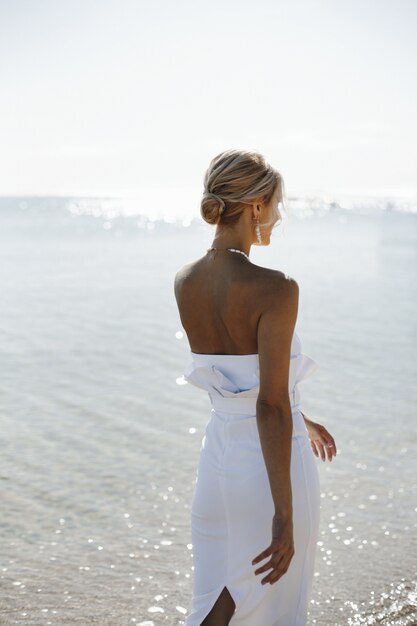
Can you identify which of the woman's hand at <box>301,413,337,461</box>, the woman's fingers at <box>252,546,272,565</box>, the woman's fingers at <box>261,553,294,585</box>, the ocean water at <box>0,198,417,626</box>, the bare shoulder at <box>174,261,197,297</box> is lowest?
the ocean water at <box>0,198,417,626</box>

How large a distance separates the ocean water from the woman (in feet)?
0.84

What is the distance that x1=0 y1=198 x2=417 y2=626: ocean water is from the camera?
195 inches

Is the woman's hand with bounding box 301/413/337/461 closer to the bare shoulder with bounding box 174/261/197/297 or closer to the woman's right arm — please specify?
the woman's right arm

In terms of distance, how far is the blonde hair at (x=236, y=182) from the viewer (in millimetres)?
2570

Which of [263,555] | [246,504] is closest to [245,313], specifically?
[246,504]

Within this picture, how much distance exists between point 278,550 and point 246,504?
0.21m

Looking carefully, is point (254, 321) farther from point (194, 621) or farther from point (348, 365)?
point (348, 365)

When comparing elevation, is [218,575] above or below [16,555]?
above

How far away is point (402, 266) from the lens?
2855 centimetres

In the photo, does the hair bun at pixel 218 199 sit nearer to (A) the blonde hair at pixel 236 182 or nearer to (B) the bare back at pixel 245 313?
(A) the blonde hair at pixel 236 182

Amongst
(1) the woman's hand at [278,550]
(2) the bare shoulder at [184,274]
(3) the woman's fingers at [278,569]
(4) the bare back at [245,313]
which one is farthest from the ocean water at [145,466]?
(3) the woman's fingers at [278,569]

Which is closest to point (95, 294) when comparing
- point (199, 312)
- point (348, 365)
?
point (348, 365)

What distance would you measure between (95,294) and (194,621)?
1645cm

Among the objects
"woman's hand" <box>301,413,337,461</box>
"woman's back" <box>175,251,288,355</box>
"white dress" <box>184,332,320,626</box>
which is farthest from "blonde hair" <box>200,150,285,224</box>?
"woman's hand" <box>301,413,337,461</box>
